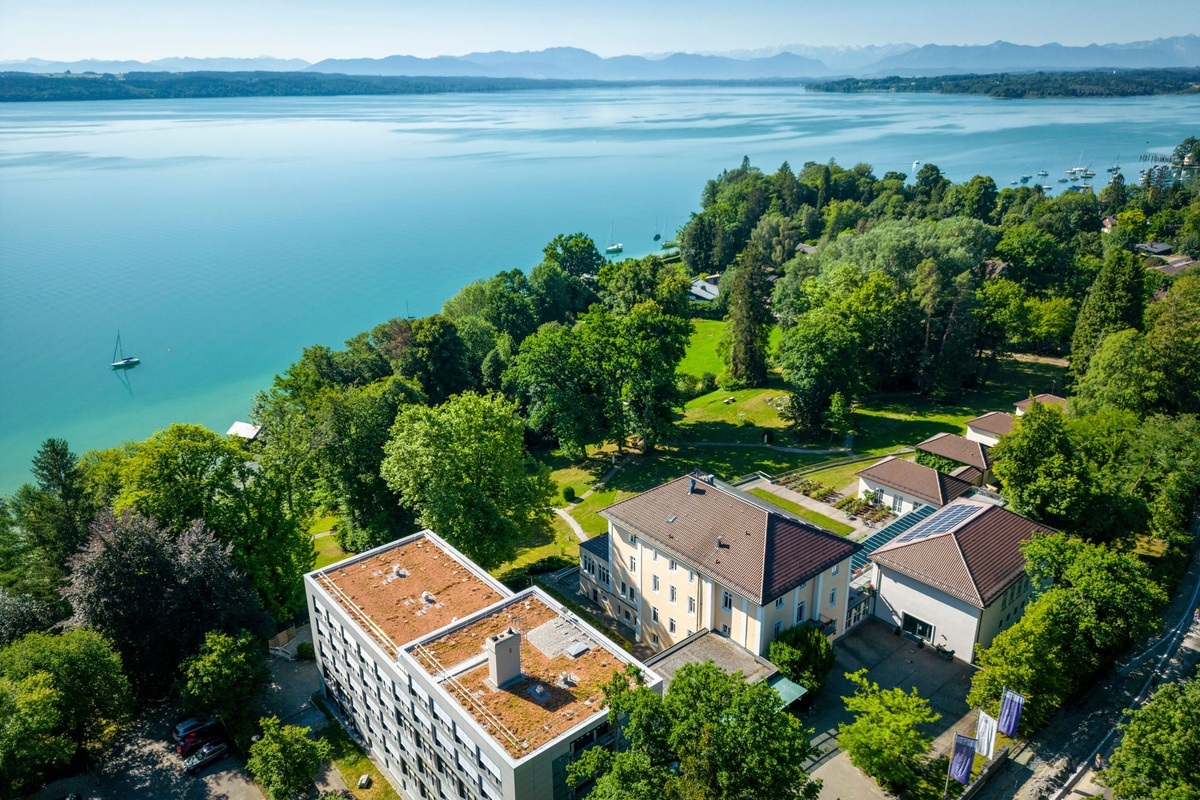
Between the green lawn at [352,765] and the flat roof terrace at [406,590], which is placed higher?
the flat roof terrace at [406,590]

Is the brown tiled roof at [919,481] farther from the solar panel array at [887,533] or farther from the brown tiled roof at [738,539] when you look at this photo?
the brown tiled roof at [738,539]

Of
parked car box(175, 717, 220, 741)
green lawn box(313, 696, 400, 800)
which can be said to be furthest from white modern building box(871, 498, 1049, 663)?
parked car box(175, 717, 220, 741)

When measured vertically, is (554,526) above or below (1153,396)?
below

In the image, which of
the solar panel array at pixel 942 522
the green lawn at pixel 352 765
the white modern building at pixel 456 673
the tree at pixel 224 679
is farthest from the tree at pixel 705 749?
the solar panel array at pixel 942 522

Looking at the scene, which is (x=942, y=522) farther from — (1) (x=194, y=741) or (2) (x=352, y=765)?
(1) (x=194, y=741)

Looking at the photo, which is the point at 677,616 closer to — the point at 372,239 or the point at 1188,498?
the point at 1188,498

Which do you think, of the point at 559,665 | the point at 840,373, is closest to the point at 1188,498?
the point at 840,373

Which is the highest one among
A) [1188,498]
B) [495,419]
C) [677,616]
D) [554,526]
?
[495,419]
